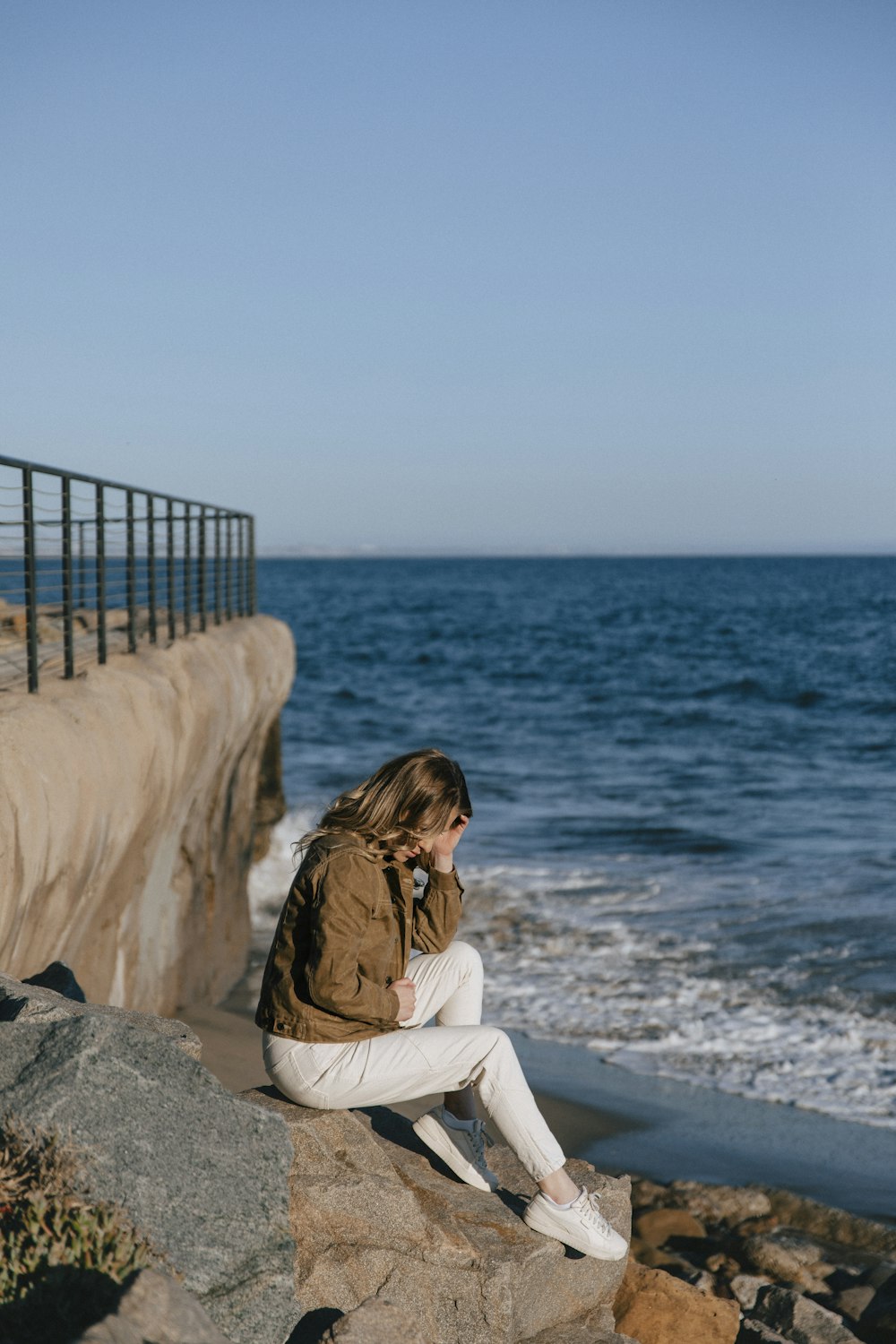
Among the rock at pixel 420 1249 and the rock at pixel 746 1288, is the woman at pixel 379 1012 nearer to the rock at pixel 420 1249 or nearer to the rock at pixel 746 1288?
the rock at pixel 420 1249

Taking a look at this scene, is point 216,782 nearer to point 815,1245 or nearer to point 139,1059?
point 815,1245

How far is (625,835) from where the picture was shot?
14414 mm

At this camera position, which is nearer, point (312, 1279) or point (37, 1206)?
point (37, 1206)

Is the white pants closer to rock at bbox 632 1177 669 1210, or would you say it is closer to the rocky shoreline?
the rocky shoreline

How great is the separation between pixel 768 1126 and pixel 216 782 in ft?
13.8

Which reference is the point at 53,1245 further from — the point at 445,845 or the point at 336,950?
the point at 445,845

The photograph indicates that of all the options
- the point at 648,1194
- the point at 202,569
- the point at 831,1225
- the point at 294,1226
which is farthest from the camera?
the point at 202,569

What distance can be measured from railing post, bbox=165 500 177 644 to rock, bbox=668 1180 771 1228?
448cm

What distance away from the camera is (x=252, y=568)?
13.2 meters

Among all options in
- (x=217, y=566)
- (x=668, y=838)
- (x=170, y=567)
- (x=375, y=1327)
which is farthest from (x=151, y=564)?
(x=668, y=838)

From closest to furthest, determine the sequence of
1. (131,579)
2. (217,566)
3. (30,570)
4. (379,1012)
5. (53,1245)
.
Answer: (53,1245) < (379,1012) < (30,570) < (131,579) < (217,566)

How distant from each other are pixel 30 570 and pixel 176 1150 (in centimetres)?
296

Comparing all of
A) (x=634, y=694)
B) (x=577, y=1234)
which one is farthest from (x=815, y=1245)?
(x=634, y=694)

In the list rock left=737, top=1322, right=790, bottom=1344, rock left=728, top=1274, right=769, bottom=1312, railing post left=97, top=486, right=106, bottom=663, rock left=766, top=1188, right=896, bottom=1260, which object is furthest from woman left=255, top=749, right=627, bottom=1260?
railing post left=97, top=486, right=106, bottom=663
